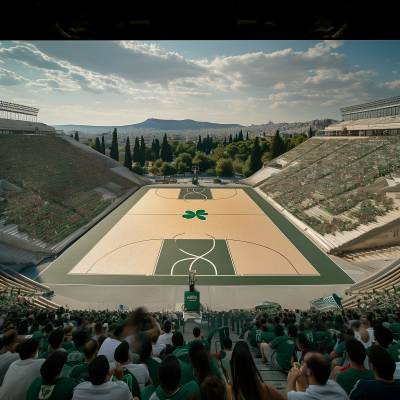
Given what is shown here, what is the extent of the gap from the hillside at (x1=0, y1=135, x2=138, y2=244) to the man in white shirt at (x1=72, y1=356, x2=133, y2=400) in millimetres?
20759

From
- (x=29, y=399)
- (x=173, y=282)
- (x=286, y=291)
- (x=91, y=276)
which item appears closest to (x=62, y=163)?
(x=91, y=276)

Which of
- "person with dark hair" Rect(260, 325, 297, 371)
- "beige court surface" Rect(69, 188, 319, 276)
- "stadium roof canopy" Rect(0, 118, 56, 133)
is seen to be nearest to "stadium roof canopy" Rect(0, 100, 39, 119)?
"stadium roof canopy" Rect(0, 118, 56, 133)

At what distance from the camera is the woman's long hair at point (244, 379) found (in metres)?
2.27

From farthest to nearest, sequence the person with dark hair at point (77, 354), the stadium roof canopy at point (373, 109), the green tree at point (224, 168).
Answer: the green tree at point (224, 168) < the stadium roof canopy at point (373, 109) < the person with dark hair at point (77, 354)

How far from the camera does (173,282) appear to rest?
1578cm

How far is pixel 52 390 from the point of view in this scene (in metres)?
2.79

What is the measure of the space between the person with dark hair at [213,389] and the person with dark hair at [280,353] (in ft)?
9.90

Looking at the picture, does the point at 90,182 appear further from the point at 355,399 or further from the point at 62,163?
the point at 355,399

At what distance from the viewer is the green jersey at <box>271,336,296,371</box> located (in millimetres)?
4859

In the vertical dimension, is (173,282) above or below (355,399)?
below

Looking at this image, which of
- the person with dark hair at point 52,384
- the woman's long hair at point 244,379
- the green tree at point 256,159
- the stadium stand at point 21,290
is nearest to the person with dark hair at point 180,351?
the person with dark hair at point 52,384

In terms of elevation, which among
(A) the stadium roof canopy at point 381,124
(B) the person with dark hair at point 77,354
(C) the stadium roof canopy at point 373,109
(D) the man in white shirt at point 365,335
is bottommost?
(B) the person with dark hair at point 77,354

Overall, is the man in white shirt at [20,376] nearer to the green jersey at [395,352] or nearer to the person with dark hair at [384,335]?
the person with dark hair at [384,335]

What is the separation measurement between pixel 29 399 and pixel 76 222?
24.5m
